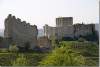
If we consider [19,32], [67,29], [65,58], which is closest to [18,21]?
[19,32]

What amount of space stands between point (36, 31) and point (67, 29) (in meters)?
0.39

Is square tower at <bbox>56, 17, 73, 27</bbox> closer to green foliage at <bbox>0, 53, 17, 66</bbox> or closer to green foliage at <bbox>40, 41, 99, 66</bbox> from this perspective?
green foliage at <bbox>40, 41, 99, 66</bbox>

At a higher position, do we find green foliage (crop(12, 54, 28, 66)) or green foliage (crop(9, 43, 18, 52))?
green foliage (crop(9, 43, 18, 52))

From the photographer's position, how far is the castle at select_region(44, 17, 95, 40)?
409 cm

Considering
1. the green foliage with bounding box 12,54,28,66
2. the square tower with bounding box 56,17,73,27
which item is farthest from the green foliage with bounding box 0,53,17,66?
the square tower with bounding box 56,17,73,27

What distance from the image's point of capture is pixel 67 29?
13.6ft

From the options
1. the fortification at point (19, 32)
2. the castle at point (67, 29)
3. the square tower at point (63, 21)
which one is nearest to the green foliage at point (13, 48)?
the fortification at point (19, 32)

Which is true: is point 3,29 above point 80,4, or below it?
below

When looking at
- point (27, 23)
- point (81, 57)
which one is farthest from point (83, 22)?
point (27, 23)

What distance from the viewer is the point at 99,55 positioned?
13.1 ft

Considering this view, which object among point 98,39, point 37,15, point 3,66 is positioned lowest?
point 3,66

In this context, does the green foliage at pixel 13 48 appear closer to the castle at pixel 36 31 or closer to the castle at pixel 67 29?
the castle at pixel 36 31

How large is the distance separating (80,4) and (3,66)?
1224mm

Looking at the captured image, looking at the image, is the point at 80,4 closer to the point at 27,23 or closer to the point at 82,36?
the point at 82,36
